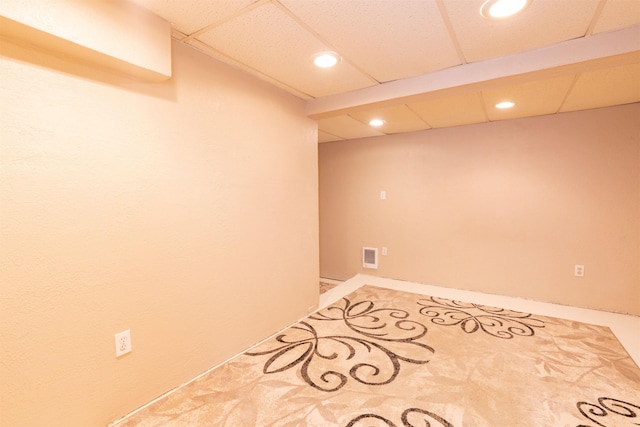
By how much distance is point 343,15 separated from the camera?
1468mm

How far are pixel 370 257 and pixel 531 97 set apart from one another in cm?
271

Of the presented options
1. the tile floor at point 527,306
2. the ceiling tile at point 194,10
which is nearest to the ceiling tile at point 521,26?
the ceiling tile at point 194,10

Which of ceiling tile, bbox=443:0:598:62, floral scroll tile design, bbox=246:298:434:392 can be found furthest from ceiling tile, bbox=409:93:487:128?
floral scroll tile design, bbox=246:298:434:392

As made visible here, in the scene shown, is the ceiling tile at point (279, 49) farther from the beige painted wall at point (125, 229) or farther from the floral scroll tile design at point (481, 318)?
the floral scroll tile design at point (481, 318)

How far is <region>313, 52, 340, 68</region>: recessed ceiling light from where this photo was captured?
1.85 meters

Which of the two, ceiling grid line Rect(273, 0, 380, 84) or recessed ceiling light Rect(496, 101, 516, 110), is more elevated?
ceiling grid line Rect(273, 0, 380, 84)

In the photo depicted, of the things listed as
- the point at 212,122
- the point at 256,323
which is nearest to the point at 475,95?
the point at 212,122

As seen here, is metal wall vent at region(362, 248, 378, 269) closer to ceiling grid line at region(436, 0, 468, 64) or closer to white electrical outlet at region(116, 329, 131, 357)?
ceiling grid line at region(436, 0, 468, 64)

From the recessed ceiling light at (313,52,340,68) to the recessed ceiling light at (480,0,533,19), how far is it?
0.83 meters

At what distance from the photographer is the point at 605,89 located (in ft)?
7.92

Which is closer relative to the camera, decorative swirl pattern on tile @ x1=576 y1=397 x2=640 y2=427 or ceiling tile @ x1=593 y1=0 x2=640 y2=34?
ceiling tile @ x1=593 y1=0 x2=640 y2=34

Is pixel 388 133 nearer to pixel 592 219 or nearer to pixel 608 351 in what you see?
pixel 592 219

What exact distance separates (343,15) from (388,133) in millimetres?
2721

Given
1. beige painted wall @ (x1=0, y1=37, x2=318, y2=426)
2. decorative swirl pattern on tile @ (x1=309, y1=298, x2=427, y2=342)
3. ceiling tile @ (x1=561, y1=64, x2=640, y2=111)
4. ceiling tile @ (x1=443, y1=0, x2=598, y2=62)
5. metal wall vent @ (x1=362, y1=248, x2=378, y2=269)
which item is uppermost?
ceiling tile @ (x1=443, y1=0, x2=598, y2=62)
